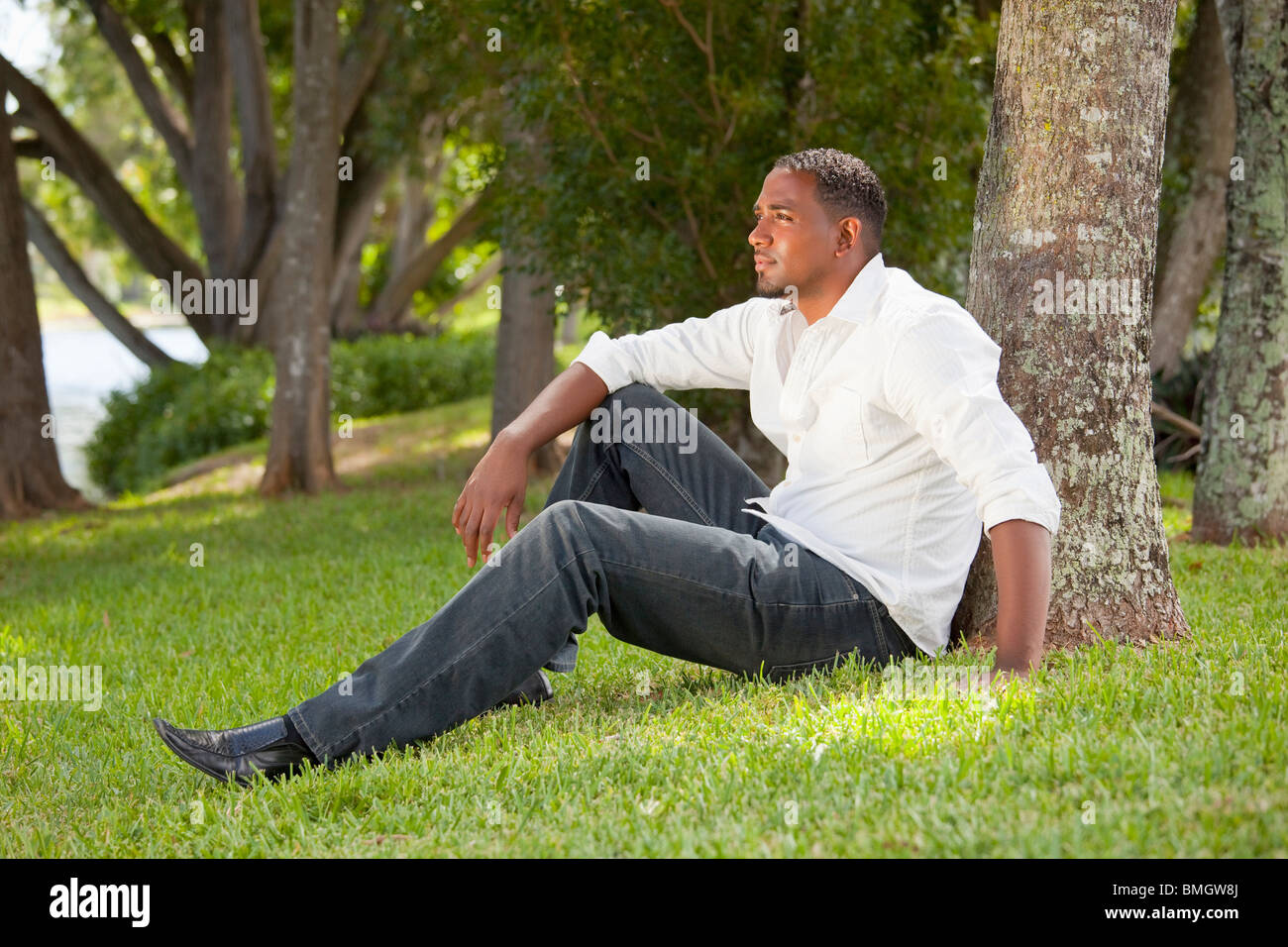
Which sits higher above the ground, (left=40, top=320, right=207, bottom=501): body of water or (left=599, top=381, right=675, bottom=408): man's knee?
(left=40, top=320, right=207, bottom=501): body of water

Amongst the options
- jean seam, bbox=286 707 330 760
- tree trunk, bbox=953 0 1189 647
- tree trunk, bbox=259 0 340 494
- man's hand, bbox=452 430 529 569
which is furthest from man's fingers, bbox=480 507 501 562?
tree trunk, bbox=259 0 340 494

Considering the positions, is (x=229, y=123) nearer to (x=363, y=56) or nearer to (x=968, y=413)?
(x=363, y=56)

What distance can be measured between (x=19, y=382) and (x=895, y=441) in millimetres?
9707

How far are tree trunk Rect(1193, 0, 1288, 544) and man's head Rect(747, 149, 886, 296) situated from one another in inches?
159

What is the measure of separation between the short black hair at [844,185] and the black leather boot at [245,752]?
2.20m

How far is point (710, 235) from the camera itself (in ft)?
27.8

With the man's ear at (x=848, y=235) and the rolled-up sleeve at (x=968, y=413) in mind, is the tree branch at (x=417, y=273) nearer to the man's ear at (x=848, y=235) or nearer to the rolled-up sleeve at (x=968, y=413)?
the man's ear at (x=848, y=235)

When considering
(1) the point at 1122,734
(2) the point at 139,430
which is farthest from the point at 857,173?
(2) the point at 139,430

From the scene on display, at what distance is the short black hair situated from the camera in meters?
3.77

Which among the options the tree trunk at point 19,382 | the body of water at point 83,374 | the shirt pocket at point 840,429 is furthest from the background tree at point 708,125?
the body of water at point 83,374

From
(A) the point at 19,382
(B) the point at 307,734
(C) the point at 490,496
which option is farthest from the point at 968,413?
(A) the point at 19,382

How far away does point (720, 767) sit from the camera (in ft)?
10.5

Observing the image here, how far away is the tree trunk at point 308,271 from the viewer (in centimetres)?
1137

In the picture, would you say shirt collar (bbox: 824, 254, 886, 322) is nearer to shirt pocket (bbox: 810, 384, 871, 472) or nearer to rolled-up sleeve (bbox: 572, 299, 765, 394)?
shirt pocket (bbox: 810, 384, 871, 472)
